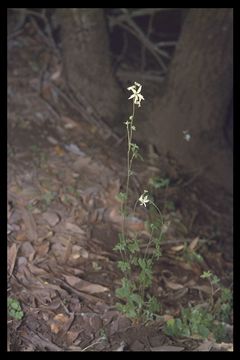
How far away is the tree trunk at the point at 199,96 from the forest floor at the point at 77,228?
26cm

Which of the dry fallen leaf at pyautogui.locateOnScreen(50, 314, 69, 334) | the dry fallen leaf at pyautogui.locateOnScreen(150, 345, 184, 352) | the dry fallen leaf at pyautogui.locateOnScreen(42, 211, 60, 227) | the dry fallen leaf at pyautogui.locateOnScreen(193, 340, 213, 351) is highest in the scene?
the dry fallen leaf at pyautogui.locateOnScreen(42, 211, 60, 227)

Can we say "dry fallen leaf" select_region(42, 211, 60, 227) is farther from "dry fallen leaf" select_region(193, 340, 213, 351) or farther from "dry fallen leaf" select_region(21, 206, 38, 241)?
"dry fallen leaf" select_region(193, 340, 213, 351)

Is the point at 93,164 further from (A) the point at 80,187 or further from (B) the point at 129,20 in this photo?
(B) the point at 129,20

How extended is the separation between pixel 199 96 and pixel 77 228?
5.81 ft

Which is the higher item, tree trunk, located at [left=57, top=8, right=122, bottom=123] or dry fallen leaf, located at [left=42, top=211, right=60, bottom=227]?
tree trunk, located at [left=57, top=8, right=122, bottom=123]

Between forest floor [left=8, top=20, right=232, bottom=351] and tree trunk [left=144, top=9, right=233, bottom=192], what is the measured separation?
0.26m

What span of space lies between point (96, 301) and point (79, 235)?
62 centimetres

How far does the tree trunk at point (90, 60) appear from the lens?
489 cm

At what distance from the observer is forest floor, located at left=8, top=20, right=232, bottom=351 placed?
3100 mm

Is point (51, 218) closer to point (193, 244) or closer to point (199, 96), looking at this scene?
point (193, 244)

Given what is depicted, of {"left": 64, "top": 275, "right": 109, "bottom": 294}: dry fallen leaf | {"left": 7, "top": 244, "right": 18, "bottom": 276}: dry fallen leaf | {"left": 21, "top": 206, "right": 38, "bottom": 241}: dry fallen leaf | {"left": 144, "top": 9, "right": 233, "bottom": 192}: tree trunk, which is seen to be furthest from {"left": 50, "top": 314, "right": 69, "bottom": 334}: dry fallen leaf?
{"left": 144, "top": 9, "right": 233, "bottom": 192}: tree trunk

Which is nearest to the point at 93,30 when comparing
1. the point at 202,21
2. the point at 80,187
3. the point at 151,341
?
the point at 202,21

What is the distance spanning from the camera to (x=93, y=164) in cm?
450
